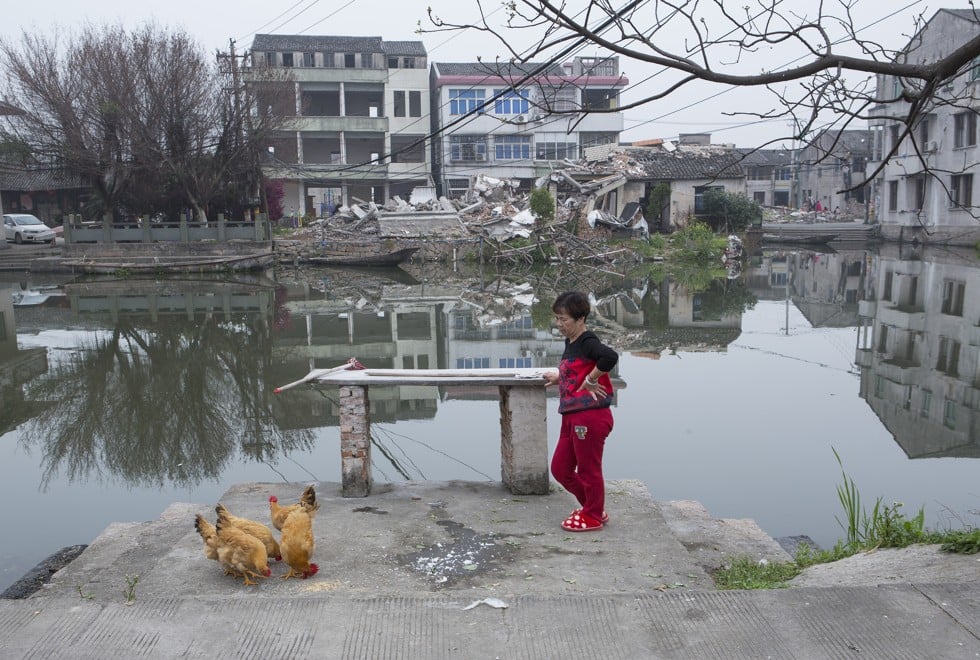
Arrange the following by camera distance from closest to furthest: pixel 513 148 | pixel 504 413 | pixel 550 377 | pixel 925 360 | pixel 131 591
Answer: pixel 131 591, pixel 550 377, pixel 504 413, pixel 925 360, pixel 513 148

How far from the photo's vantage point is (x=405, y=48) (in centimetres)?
4297

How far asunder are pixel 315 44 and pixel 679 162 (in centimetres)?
1971

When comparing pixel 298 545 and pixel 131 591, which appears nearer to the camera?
pixel 131 591

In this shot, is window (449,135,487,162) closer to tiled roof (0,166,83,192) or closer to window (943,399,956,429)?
tiled roof (0,166,83,192)

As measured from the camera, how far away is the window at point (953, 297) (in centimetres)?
1602

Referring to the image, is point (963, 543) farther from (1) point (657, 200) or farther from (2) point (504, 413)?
(1) point (657, 200)

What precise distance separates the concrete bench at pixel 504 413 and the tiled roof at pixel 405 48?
131 feet

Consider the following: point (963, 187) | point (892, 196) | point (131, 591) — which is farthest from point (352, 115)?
point (131, 591)

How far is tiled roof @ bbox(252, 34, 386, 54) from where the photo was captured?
41625mm

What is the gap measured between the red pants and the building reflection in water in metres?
4.44

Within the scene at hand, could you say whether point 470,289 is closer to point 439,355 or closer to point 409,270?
point 409,270

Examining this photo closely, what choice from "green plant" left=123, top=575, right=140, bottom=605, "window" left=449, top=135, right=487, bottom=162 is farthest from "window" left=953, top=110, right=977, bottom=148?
"green plant" left=123, top=575, right=140, bottom=605

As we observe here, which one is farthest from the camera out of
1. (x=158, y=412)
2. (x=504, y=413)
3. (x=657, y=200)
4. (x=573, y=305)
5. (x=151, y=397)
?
(x=657, y=200)

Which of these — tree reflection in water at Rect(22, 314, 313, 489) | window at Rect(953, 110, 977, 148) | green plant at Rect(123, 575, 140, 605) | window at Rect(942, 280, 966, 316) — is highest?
window at Rect(953, 110, 977, 148)
